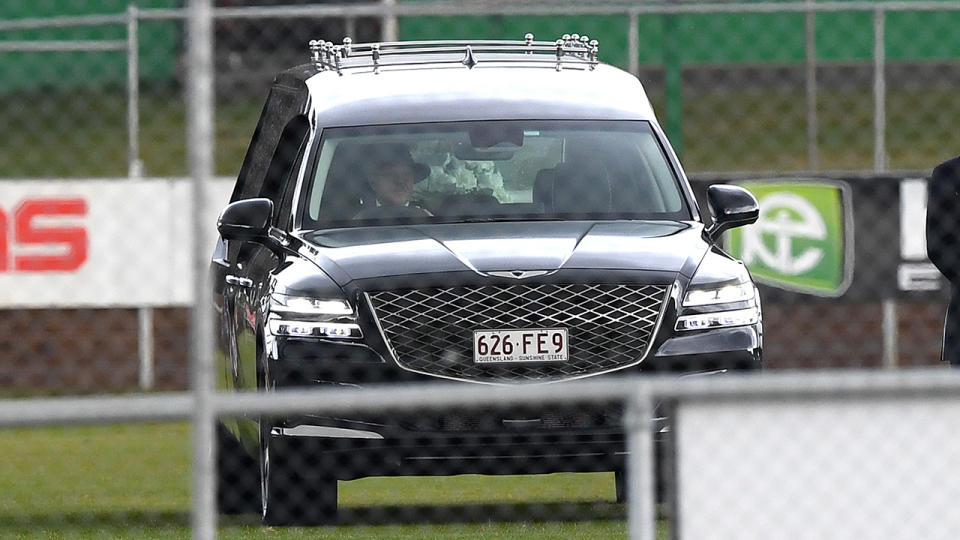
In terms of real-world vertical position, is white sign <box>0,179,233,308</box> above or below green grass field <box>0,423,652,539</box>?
above

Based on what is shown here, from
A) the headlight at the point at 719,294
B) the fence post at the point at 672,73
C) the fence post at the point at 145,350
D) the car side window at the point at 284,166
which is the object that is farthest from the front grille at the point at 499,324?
the fence post at the point at 145,350

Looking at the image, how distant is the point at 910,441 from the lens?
4887mm

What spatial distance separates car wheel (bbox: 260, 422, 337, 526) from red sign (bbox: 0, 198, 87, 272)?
5.71m

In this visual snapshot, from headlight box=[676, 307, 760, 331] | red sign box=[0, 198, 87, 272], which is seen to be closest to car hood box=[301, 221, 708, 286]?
headlight box=[676, 307, 760, 331]

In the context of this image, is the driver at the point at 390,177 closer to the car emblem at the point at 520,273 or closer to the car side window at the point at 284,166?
the car side window at the point at 284,166

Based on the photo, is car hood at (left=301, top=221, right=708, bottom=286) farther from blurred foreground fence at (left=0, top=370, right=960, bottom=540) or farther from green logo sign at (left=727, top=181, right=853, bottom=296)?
green logo sign at (left=727, top=181, right=853, bottom=296)

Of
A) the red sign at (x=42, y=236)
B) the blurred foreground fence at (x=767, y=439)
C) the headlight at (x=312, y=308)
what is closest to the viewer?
the blurred foreground fence at (x=767, y=439)

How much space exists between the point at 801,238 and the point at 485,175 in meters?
4.86

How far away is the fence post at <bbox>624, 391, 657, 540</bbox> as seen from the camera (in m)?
4.73

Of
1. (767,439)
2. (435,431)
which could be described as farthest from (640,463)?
(435,431)

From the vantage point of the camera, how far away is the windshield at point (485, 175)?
796 centimetres

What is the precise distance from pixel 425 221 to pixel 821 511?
3.20 m

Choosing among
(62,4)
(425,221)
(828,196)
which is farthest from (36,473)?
(62,4)

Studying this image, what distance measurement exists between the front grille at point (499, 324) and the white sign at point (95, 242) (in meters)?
5.83
